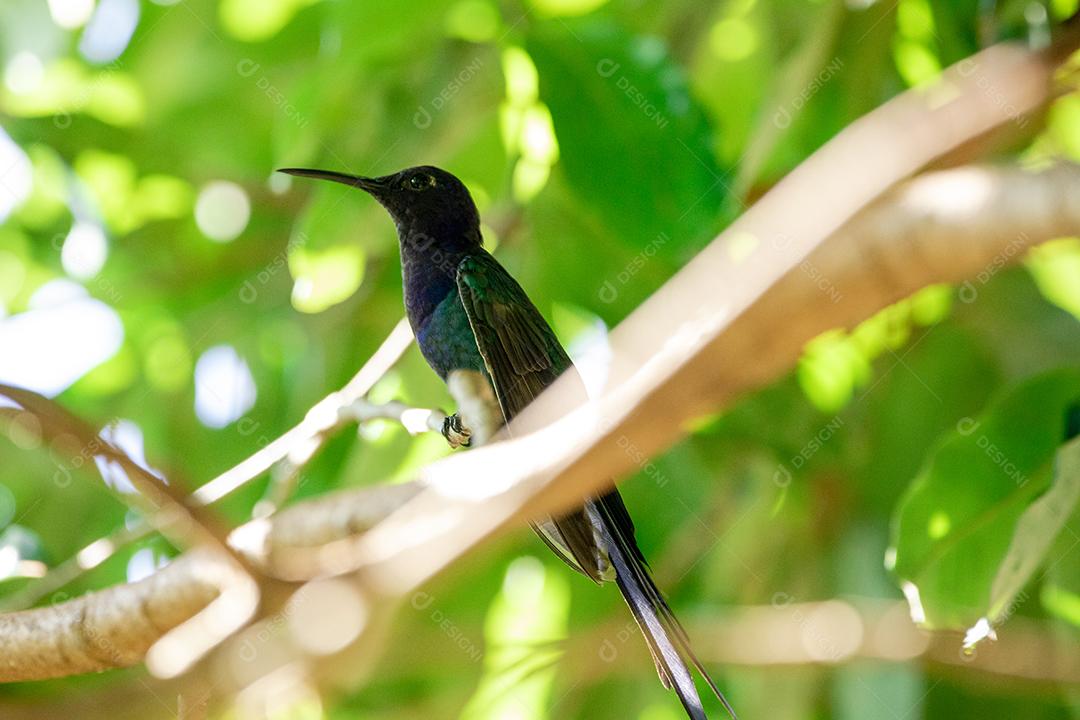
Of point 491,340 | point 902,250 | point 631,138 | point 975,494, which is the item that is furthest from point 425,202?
point 902,250

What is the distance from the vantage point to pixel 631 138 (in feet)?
9.32

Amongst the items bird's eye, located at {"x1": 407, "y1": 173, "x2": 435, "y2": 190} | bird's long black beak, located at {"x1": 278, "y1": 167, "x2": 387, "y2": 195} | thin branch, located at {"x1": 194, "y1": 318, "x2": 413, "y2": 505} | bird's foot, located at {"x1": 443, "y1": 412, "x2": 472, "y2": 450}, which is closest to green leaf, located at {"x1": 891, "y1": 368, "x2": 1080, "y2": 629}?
bird's foot, located at {"x1": 443, "y1": 412, "x2": 472, "y2": 450}

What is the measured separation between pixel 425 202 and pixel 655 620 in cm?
148

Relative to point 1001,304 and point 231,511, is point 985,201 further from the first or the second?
point 231,511

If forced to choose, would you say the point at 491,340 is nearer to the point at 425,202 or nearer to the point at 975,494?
the point at 425,202

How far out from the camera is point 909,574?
2.89 m

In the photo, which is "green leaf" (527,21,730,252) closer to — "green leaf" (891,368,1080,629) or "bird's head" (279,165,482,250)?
"bird's head" (279,165,482,250)

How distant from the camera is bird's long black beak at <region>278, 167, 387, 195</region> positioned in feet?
9.16

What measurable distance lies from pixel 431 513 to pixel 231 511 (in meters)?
3.27

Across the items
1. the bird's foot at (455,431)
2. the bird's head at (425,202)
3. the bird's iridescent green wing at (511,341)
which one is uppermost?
the bird's head at (425,202)

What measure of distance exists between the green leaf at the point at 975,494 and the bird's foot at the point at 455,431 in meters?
1.14

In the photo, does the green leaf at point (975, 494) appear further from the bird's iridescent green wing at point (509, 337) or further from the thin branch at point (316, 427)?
the thin branch at point (316, 427)

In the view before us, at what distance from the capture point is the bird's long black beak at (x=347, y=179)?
2791mm

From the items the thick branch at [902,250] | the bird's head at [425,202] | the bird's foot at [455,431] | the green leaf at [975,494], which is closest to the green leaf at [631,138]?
the bird's head at [425,202]
